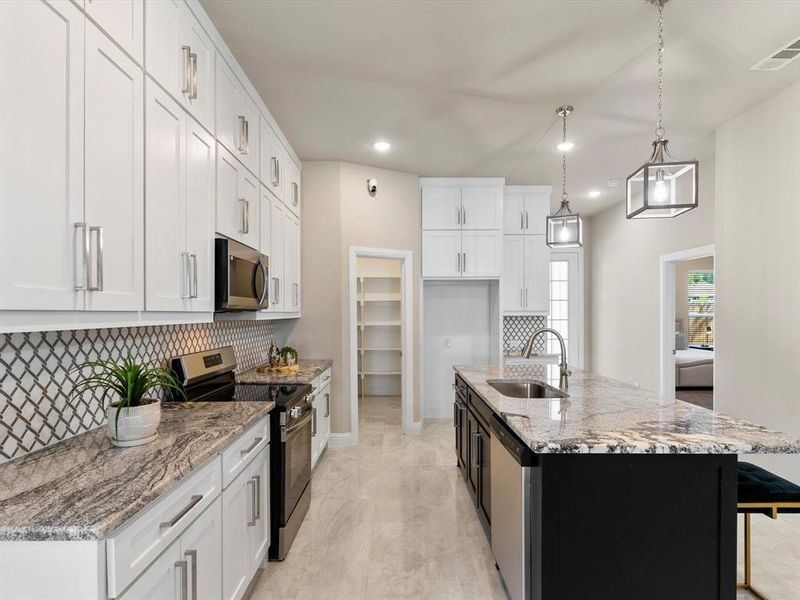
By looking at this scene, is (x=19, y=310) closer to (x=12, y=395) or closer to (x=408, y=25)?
(x=12, y=395)

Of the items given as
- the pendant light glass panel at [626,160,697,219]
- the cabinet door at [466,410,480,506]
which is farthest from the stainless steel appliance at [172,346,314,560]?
the pendant light glass panel at [626,160,697,219]

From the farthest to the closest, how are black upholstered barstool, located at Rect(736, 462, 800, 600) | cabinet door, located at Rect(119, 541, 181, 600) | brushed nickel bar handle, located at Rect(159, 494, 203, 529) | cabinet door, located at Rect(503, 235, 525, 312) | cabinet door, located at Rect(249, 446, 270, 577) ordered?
1. cabinet door, located at Rect(503, 235, 525, 312)
2. cabinet door, located at Rect(249, 446, 270, 577)
3. black upholstered barstool, located at Rect(736, 462, 800, 600)
4. brushed nickel bar handle, located at Rect(159, 494, 203, 529)
5. cabinet door, located at Rect(119, 541, 181, 600)

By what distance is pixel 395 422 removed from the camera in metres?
5.39

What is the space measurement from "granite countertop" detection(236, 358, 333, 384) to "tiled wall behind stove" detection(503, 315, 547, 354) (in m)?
2.65

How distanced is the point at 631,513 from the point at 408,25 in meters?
2.51

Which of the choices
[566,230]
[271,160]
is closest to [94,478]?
[271,160]

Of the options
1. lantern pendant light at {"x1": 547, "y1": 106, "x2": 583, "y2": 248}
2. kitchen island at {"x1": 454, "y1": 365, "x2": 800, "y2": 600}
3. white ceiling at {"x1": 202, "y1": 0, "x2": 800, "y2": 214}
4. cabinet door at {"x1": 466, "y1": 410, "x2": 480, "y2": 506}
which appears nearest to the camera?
kitchen island at {"x1": 454, "y1": 365, "x2": 800, "y2": 600}

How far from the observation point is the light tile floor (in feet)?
7.27

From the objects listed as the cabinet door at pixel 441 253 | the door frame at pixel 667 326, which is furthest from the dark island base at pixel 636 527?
the door frame at pixel 667 326

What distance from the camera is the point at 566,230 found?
11.1 feet

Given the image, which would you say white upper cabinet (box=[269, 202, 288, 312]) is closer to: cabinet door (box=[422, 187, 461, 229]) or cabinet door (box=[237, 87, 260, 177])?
cabinet door (box=[237, 87, 260, 177])

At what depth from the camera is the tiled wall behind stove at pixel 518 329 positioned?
18.4 ft

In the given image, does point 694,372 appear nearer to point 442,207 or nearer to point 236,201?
point 442,207

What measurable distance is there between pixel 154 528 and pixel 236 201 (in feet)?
6.05
